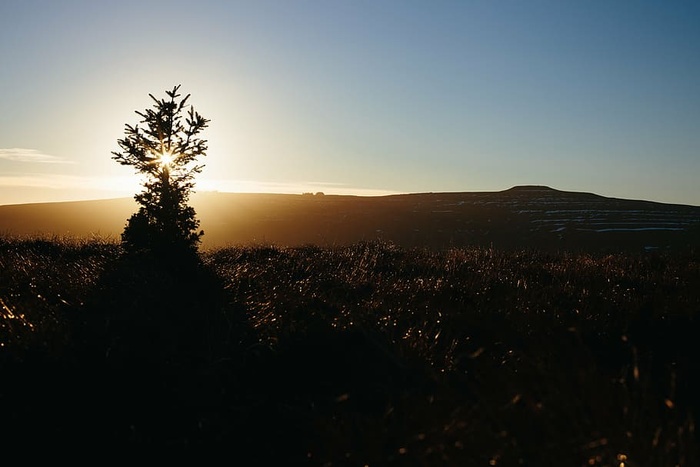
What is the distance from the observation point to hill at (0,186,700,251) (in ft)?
101

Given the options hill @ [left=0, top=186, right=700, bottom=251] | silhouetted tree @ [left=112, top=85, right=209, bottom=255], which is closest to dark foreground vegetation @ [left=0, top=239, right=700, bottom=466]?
silhouetted tree @ [left=112, top=85, right=209, bottom=255]

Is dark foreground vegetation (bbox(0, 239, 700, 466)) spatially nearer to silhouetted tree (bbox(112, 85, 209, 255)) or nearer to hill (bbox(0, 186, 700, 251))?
silhouetted tree (bbox(112, 85, 209, 255))

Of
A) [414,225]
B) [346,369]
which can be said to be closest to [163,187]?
[346,369]

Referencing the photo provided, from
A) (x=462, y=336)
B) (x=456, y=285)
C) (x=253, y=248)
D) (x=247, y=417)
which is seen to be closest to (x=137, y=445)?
(x=247, y=417)

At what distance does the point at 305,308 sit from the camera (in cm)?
604

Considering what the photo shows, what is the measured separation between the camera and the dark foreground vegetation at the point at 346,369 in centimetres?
287

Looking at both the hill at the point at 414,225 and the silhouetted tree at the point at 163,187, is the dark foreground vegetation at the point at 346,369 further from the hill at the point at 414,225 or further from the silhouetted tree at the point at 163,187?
the hill at the point at 414,225

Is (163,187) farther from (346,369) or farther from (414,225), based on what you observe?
(414,225)

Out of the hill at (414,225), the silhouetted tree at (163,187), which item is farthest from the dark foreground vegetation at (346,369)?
the hill at (414,225)

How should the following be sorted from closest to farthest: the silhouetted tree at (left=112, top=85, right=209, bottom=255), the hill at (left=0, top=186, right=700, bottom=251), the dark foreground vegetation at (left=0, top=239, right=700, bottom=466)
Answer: the dark foreground vegetation at (left=0, top=239, right=700, bottom=466) < the silhouetted tree at (left=112, top=85, right=209, bottom=255) < the hill at (left=0, top=186, right=700, bottom=251)

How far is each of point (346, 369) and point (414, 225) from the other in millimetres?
36901

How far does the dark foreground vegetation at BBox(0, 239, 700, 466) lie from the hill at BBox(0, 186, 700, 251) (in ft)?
58.2

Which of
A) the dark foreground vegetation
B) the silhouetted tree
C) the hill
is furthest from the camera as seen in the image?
the hill

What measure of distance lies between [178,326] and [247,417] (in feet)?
6.32
